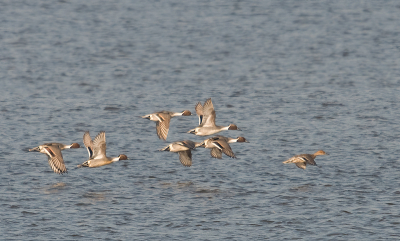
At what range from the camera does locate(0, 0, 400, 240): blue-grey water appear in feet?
58.9

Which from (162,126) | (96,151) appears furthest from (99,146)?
(162,126)

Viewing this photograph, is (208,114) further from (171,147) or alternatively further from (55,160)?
(55,160)

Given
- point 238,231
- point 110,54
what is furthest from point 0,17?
point 238,231

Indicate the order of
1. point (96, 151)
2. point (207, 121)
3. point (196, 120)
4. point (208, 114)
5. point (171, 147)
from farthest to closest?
1. point (196, 120)
2. point (207, 121)
3. point (208, 114)
4. point (171, 147)
5. point (96, 151)

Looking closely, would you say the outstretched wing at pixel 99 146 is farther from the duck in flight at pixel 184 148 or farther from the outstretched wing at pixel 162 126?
the outstretched wing at pixel 162 126

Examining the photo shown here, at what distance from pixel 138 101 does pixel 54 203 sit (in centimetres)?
1268

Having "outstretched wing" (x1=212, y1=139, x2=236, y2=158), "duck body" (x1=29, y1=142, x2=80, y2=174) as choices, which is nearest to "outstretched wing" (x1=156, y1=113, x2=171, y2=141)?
"outstretched wing" (x1=212, y1=139, x2=236, y2=158)

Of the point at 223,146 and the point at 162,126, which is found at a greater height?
the point at 162,126

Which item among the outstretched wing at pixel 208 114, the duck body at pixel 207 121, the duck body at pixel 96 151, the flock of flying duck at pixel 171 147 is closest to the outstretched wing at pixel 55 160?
the flock of flying duck at pixel 171 147

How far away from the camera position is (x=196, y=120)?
2892cm

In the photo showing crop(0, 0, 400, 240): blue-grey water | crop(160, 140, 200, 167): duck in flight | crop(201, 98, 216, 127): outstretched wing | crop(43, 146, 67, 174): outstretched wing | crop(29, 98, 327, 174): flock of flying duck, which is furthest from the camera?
crop(201, 98, 216, 127): outstretched wing

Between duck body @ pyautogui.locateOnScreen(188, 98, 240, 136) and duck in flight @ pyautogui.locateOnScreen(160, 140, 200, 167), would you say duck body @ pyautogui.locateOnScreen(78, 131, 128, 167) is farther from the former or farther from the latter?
duck body @ pyautogui.locateOnScreen(188, 98, 240, 136)

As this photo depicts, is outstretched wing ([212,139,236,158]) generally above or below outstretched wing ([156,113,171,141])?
below

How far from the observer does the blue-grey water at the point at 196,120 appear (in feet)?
58.9
